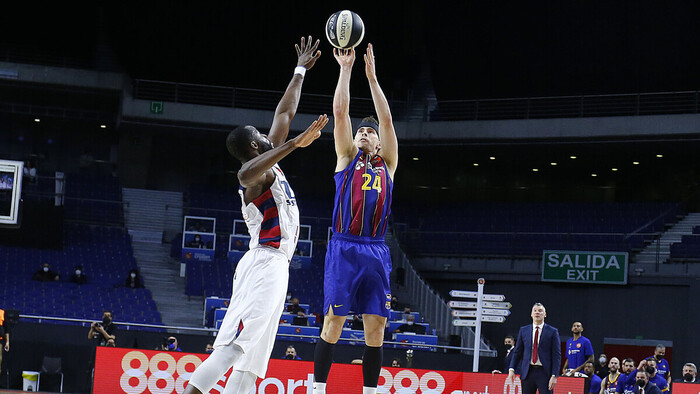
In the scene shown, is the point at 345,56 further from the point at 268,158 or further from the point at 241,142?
the point at 268,158

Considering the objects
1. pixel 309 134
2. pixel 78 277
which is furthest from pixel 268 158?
pixel 78 277

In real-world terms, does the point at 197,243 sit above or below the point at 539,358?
above

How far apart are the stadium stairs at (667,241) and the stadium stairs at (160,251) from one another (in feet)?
44.2

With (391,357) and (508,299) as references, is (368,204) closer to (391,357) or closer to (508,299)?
(391,357)

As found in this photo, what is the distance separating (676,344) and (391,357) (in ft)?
33.6

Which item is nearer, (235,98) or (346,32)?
(346,32)

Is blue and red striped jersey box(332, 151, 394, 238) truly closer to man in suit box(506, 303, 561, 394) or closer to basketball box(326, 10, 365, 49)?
basketball box(326, 10, 365, 49)

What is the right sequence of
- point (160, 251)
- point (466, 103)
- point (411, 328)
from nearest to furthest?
point (411, 328), point (160, 251), point (466, 103)

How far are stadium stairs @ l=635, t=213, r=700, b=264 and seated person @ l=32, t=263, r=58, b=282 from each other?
17.3m

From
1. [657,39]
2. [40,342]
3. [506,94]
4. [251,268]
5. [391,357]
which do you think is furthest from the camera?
[506,94]

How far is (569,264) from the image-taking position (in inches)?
1083

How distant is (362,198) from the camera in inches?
288

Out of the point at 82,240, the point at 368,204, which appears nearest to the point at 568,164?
the point at 82,240

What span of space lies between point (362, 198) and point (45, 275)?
2065cm
